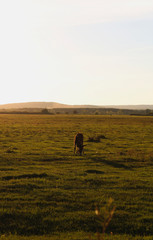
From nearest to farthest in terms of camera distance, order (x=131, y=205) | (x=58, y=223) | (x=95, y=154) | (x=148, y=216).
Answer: (x=58, y=223) → (x=148, y=216) → (x=131, y=205) → (x=95, y=154)

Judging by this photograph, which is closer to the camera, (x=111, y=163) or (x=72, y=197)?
(x=72, y=197)

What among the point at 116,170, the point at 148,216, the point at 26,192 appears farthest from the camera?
the point at 116,170

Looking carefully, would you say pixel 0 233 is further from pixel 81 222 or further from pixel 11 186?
pixel 11 186

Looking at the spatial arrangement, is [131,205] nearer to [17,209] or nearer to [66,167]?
[17,209]

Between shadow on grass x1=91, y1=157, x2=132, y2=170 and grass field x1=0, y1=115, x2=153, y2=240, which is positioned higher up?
grass field x1=0, y1=115, x2=153, y2=240

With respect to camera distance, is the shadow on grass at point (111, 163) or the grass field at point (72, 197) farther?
the shadow on grass at point (111, 163)

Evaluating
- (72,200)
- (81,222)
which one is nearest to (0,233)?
(81,222)

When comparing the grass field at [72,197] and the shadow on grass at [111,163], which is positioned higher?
the grass field at [72,197]

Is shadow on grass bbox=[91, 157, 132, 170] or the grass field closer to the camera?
the grass field

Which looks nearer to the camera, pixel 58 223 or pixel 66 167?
pixel 58 223

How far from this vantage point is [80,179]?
47.1 ft

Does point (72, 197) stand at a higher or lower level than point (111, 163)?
higher

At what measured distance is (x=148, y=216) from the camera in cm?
955

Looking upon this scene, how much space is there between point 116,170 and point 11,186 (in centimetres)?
743
